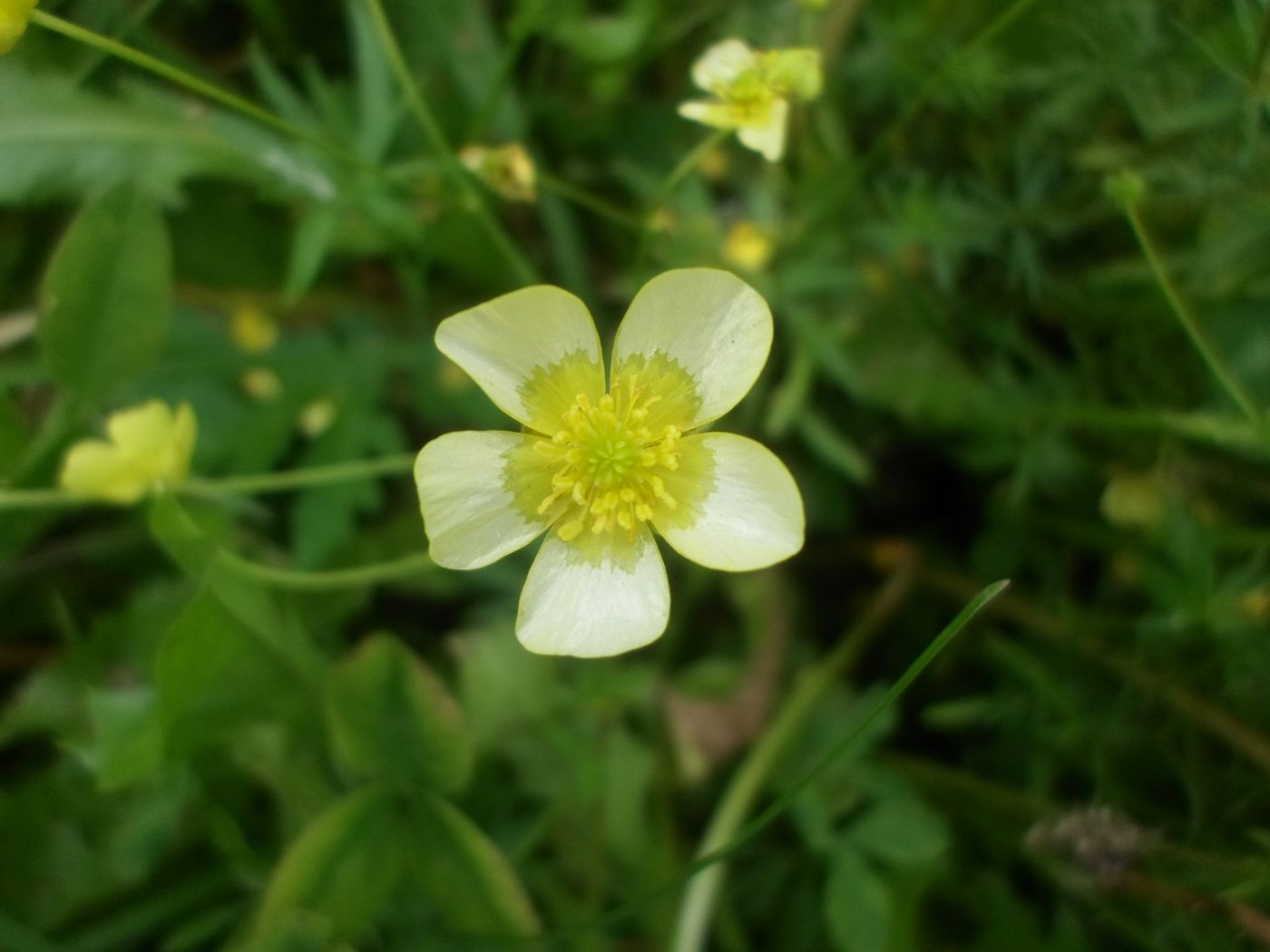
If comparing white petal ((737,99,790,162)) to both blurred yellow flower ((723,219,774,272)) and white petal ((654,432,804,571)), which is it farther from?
blurred yellow flower ((723,219,774,272))

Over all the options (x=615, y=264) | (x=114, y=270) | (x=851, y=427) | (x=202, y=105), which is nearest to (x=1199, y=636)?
(x=851, y=427)

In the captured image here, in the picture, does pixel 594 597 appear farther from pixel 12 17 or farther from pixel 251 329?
pixel 251 329

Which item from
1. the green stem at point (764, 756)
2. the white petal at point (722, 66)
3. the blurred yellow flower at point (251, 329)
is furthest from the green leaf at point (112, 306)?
the green stem at point (764, 756)

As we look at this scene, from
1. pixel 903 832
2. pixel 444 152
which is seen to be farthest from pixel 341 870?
pixel 444 152

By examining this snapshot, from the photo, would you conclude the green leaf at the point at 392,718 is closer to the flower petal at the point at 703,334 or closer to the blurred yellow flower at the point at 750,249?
the flower petal at the point at 703,334

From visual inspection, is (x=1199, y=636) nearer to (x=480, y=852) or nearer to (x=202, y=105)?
(x=480, y=852)

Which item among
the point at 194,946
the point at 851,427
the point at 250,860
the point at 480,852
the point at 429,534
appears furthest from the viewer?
the point at 851,427
